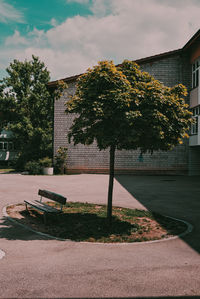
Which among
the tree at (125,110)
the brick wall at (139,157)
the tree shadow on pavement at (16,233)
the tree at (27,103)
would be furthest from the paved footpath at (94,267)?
the tree at (27,103)

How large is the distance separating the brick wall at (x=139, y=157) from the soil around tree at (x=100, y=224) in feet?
52.0

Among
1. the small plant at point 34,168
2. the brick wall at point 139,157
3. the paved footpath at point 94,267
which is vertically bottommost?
the paved footpath at point 94,267

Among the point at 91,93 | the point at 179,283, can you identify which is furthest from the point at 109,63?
the point at 179,283

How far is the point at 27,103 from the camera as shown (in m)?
36.1

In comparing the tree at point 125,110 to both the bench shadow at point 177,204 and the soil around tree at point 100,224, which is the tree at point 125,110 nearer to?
the soil around tree at point 100,224

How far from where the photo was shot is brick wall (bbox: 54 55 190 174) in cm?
2525

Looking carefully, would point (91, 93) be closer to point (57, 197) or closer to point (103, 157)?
point (57, 197)

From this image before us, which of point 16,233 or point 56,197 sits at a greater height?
point 56,197

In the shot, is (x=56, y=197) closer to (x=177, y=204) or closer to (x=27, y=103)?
(x=177, y=204)

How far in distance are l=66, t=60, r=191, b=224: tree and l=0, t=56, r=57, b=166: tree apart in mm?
26996

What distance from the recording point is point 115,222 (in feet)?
27.2

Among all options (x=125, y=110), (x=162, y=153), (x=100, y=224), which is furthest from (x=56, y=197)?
(x=162, y=153)

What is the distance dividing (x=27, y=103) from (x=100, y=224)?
30701 mm

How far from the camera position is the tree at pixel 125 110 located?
691 cm
